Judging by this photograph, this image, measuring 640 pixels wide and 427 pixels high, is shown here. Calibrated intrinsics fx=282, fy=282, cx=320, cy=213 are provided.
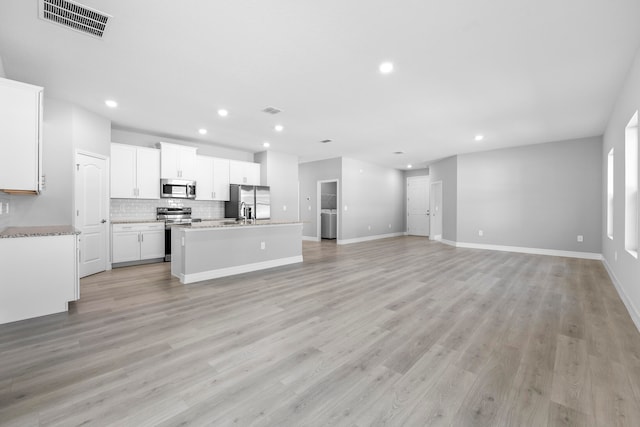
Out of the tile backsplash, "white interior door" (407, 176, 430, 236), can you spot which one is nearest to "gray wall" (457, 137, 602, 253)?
"white interior door" (407, 176, 430, 236)

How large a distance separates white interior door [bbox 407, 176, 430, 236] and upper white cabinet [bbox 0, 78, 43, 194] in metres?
10.5

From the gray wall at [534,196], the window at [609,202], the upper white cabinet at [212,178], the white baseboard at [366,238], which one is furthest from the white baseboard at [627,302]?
the upper white cabinet at [212,178]

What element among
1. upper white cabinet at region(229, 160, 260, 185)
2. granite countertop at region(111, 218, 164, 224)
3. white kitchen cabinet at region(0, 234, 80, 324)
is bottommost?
white kitchen cabinet at region(0, 234, 80, 324)

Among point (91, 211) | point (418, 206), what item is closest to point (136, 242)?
point (91, 211)

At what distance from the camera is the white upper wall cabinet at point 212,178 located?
255 inches

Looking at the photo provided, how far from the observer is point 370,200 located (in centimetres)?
966

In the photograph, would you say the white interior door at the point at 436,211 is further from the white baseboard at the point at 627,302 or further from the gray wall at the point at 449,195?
the white baseboard at the point at 627,302

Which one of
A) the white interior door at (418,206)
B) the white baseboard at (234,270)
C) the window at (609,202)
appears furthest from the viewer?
the white interior door at (418,206)

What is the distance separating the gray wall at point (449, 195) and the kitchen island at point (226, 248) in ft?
16.7

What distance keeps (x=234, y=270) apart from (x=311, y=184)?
5.40 meters

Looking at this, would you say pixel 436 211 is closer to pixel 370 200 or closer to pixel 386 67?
pixel 370 200

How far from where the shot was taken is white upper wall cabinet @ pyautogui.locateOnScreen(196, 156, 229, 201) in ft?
21.2

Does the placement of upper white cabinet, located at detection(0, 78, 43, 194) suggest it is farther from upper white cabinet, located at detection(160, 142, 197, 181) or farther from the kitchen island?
upper white cabinet, located at detection(160, 142, 197, 181)

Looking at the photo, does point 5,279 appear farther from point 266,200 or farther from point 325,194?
point 325,194
